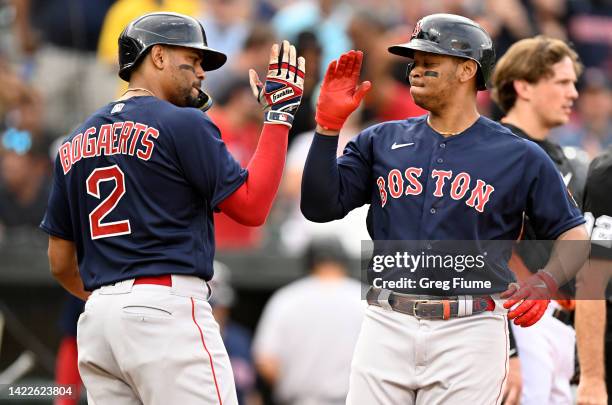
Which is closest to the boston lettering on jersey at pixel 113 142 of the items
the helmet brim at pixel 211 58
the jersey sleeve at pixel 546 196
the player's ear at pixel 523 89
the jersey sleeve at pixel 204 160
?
the jersey sleeve at pixel 204 160

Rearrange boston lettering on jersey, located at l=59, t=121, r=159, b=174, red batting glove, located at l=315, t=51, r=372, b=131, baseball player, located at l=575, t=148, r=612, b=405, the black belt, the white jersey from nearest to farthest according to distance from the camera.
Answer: boston lettering on jersey, located at l=59, t=121, r=159, b=174 < the black belt < red batting glove, located at l=315, t=51, r=372, b=131 < baseball player, located at l=575, t=148, r=612, b=405 < the white jersey

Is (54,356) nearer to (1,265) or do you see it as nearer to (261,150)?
(1,265)

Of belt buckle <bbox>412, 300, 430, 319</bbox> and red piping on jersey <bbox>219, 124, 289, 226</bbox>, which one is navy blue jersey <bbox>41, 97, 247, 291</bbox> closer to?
red piping on jersey <bbox>219, 124, 289, 226</bbox>

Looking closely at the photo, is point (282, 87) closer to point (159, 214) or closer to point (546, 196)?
point (159, 214)

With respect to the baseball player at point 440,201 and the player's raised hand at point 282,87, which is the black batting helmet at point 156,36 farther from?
the baseball player at point 440,201

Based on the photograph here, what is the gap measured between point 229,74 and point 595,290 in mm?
5465

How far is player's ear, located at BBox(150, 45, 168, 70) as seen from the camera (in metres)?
4.68

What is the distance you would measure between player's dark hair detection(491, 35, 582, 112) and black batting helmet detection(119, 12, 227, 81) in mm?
1971

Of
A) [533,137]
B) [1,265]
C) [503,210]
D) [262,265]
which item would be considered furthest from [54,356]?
[503,210]

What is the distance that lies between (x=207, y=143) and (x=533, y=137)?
2.18 m

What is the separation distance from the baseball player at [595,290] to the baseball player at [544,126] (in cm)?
43

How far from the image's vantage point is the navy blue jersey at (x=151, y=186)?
4.48 meters

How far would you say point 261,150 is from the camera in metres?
4.60

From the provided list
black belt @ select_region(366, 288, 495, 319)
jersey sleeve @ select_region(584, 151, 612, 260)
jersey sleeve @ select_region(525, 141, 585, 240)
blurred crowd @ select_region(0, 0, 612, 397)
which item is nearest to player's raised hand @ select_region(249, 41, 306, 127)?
black belt @ select_region(366, 288, 495, 319)
